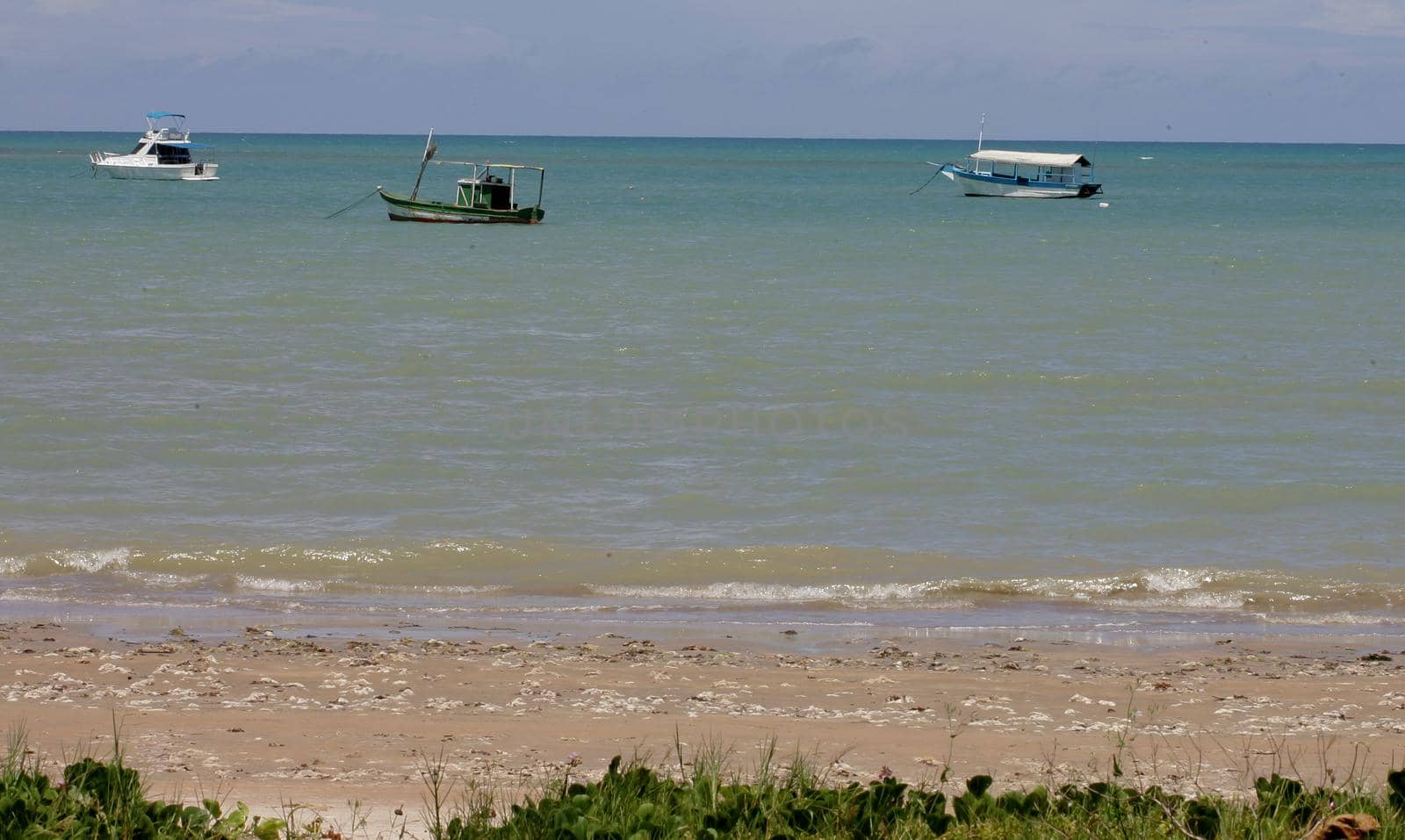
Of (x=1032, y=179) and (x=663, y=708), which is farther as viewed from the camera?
(x=1032, y=179)

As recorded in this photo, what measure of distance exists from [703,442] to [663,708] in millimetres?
7652

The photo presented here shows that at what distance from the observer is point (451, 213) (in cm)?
4784

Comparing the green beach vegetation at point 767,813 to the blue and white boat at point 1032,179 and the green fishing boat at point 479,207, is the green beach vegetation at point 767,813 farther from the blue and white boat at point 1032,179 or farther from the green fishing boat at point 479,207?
the blue and white boat at point 1032,179

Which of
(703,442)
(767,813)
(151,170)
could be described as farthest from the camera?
(151,170)

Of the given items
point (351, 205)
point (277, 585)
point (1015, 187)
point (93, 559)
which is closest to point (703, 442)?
point (277, 585)

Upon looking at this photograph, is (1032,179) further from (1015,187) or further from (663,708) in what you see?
(663,708)

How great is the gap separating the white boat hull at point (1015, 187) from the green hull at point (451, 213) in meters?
30.4

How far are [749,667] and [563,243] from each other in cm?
3521

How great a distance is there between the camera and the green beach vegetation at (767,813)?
175 inches

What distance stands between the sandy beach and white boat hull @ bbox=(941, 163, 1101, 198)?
63619mm

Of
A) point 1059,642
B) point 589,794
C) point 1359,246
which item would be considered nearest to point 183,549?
point 1059,642

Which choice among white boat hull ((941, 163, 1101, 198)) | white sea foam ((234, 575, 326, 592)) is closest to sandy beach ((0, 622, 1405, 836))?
white sea foam ((234, 575, 326, 592))

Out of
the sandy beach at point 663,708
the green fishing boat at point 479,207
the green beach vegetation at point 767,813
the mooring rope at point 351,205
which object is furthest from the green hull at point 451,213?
the green beach vegetation at point 767,813

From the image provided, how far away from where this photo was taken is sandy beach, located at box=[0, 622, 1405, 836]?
615cm
